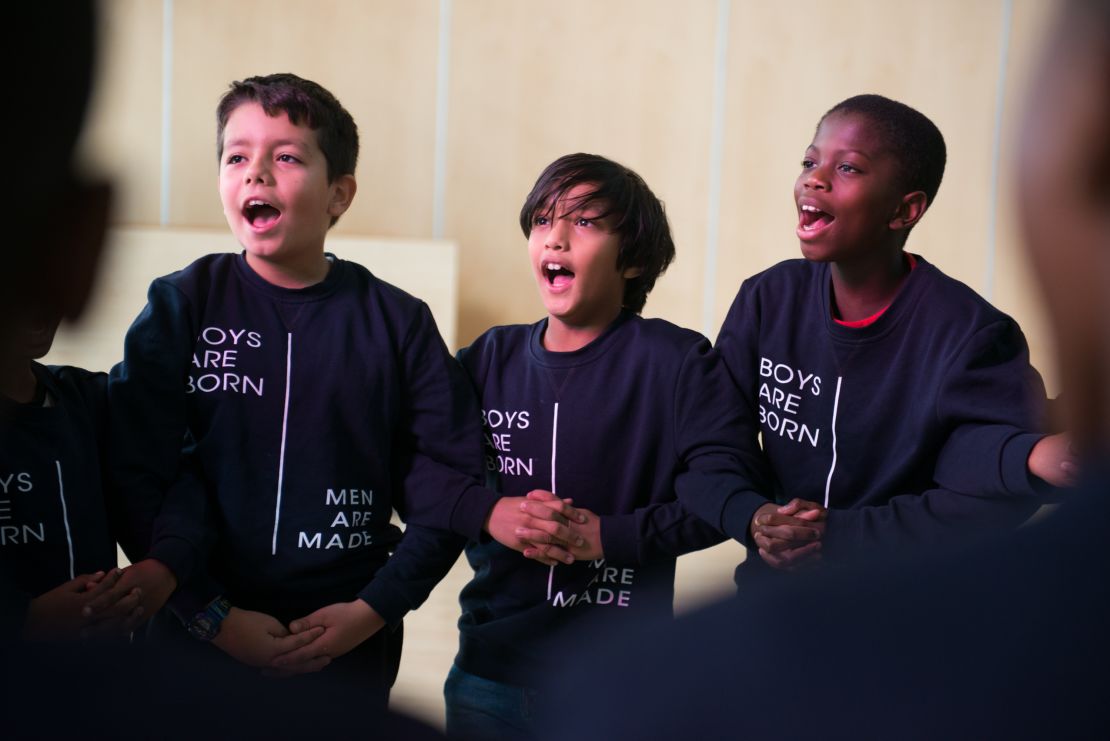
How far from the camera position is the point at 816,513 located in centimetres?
180

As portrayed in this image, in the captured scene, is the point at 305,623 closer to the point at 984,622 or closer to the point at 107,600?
the point at 107,600

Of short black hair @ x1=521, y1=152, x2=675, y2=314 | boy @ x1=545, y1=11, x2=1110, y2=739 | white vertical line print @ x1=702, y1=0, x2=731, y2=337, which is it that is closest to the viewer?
boy @ x1=545, y1=11, x2=1110, y2=739

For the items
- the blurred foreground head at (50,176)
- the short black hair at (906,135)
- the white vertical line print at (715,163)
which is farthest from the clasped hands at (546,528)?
the white vertical line print at (715,163)

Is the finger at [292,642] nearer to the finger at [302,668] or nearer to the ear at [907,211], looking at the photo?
the finger at [302,668]

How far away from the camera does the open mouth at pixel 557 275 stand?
82.0 inches

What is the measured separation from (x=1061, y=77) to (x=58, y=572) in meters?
1.66

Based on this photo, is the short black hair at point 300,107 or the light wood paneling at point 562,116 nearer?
the short black hair at point 300,107

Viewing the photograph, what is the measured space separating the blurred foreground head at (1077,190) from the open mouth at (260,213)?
5.50ft

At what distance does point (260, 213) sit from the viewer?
76.7 inches

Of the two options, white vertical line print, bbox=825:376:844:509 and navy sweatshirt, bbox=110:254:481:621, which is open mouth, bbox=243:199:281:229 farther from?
white vertical line print, bbox=825:376:844:509

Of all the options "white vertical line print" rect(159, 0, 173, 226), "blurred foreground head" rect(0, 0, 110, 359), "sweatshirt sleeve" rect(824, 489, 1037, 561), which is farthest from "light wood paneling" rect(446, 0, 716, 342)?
"blurred foreground head" rect(0, 0, 110, 359)

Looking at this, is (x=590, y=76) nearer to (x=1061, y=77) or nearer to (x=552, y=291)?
(x=552, y=291)

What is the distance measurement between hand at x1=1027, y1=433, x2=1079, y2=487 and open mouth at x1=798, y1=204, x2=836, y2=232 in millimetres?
532

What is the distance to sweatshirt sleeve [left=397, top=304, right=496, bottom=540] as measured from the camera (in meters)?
1.95
